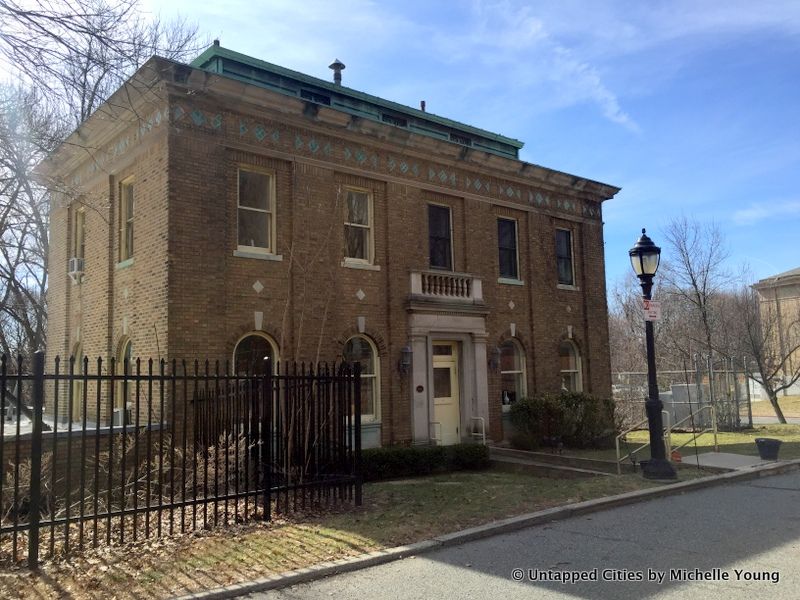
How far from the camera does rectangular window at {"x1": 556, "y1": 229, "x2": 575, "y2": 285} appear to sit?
66.0 ft

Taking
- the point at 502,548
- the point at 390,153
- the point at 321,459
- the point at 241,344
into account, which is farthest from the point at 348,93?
the point at 502,548

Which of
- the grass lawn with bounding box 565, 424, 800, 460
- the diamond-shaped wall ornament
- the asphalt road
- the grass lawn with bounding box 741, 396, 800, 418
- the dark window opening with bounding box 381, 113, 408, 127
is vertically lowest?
the grass lawn with bounding box 741, 396, 800, 418

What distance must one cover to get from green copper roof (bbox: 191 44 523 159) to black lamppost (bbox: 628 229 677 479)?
6.90 metres

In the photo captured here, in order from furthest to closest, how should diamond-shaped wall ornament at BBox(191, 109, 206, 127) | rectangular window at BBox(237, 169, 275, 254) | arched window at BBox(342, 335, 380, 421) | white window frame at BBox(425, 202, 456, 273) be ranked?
white window frame at BBox(425, 202, 456, 273) < arched window at BBox(342, 335, 380, 421) < rectangular window at BBox(237, 169, 275, 254) < diamond-shaped wall ornament at BBox(191, 109, 206, 127)

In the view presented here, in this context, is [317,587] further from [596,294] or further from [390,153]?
[596,294]

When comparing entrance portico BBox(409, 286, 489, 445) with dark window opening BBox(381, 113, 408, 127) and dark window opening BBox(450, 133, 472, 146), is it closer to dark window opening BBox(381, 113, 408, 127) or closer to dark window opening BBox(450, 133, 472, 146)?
dark window opening BBox(381, 113, 408, 127)

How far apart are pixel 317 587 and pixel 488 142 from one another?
65.0 ft

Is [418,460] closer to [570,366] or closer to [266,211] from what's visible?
[266,211]

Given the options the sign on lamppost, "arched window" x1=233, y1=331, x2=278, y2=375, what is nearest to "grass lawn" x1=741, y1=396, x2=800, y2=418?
the sign on lamppost

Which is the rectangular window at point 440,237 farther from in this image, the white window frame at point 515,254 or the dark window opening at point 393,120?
the dark window opening at point 393,120

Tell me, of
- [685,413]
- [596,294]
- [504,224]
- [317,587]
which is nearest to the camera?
[317,587]

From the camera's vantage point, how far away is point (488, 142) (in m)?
23.7

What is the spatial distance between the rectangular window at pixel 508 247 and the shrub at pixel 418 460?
221 inches

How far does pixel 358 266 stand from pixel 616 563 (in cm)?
957
